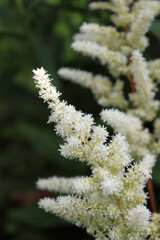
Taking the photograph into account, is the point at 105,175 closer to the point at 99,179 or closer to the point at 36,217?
the point at 99,179

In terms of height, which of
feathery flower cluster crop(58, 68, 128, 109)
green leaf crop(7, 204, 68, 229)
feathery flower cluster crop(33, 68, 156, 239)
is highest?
feathery flower cluster crop(58, 68, 128, 109)

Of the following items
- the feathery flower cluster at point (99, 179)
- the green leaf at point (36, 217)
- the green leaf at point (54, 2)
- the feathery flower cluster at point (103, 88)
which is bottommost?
the feathery flower cluster at point (99, 179)

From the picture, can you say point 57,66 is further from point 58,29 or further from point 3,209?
point 3,209

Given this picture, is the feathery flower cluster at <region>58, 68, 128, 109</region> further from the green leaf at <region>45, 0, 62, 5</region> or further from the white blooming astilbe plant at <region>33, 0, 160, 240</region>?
the green leaf at <region>45, 0, 62, 5</region>

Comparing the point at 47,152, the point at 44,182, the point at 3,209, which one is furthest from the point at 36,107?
the point at 44,182

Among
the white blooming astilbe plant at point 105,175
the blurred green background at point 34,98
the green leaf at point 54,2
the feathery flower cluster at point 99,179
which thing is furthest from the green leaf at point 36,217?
the green leaf at point 54,2

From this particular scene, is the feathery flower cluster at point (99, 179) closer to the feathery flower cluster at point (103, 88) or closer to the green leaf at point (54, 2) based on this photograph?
the feathery flower cluster at point (103, 88)

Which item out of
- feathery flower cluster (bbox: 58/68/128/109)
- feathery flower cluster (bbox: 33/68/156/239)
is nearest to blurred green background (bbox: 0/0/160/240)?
feathery flower cluster (bbox: 58/68/128/109)

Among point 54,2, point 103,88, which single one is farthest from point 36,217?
point 54,2

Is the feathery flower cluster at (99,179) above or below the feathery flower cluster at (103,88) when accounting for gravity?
below
